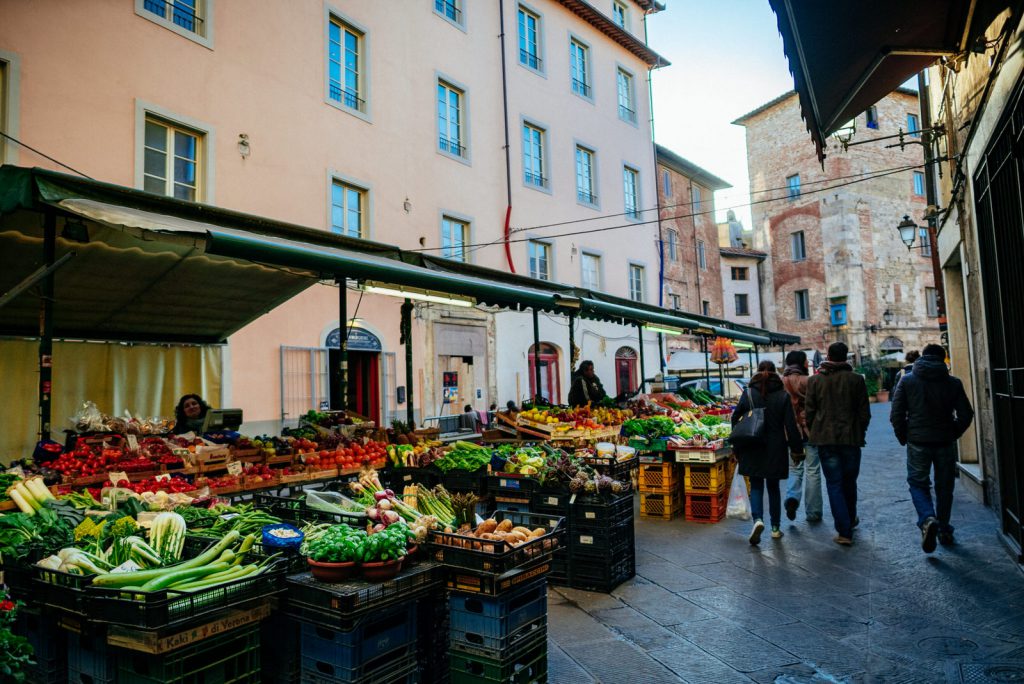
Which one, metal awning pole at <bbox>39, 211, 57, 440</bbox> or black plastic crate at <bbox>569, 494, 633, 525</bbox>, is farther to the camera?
metal awning pole at <bbox>39, 211, 57, 440</bbox>

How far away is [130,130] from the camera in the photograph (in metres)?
10.3

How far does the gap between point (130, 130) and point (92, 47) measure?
4.15 feet

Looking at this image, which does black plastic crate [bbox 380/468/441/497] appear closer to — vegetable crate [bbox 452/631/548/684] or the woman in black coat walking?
the woman in black coat walking

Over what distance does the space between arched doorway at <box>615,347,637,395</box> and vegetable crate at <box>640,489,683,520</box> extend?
14.1 meters

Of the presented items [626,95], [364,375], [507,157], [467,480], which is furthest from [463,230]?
[467,480]

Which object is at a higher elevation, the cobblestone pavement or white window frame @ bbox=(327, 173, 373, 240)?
white window frame @ bbox=(327, 173, 373, 240)

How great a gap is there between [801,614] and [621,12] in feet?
79.0

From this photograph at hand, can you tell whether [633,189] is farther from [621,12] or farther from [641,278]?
[621,12]

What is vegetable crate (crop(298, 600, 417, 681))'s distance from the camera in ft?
9.49

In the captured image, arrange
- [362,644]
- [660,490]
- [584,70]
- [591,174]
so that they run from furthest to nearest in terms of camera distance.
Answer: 1. [584,70]
2. [591,174]
3. [660,490]
4. [362,644]

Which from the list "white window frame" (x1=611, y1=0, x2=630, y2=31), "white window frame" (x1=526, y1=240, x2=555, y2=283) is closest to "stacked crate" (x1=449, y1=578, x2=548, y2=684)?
"white window frame" (x1=526, y1=240, x2=555, y2=283)

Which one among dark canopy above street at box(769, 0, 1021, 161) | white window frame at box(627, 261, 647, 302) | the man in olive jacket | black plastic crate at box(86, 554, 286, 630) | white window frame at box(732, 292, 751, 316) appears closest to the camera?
black plastic crate at box(86, 554, 286, 630)

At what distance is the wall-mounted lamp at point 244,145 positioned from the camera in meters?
11.9

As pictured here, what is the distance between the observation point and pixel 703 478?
7.61m
